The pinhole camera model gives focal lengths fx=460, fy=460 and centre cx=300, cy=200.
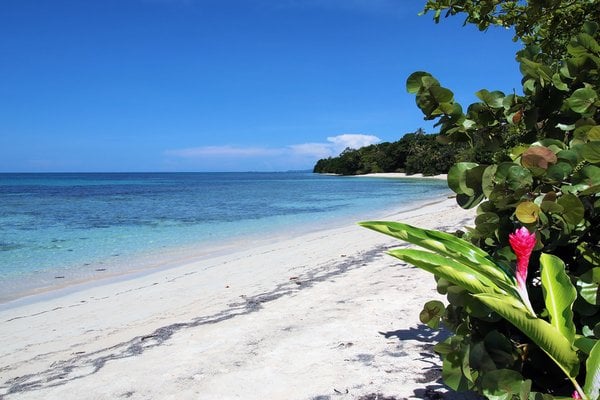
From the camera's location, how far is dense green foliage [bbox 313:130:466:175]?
80.2 metres

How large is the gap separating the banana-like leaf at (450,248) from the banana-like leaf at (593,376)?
273mm

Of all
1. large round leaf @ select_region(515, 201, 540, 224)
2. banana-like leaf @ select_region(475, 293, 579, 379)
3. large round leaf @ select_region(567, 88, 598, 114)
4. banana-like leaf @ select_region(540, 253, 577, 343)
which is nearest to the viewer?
banana-like leaf @ select_region(475, 293, 579, 379)

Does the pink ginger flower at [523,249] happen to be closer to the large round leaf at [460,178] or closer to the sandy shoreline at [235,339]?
the large round leaf at [460,178]

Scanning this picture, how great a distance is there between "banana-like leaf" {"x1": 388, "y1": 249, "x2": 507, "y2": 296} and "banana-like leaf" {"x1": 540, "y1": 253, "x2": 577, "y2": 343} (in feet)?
0.47

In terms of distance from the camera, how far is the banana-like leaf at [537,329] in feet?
4.20

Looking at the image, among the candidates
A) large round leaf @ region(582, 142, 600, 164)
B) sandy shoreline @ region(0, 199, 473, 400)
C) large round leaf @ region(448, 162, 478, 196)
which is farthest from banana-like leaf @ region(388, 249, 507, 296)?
sandy shoreline @ region(0, 199, 473, 400)

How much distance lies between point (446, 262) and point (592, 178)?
0.58 metres

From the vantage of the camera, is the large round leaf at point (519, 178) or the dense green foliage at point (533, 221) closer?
the dense green foliage at point (533, 221)

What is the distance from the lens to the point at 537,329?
1295 millimetres

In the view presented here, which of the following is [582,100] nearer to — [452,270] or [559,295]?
[559,295]

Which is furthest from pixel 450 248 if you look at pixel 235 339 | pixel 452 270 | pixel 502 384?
pixel 235 339

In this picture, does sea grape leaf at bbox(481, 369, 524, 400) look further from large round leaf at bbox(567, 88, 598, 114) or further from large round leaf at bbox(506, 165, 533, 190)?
large round leaf at bbox(567, 88, 598, 114)

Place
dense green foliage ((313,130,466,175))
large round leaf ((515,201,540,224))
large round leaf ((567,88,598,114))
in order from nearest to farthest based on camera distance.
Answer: large round leaf ((515,201,540,224))
large round leaf ((567,88,598,114))
dense green foliage ((313,130,466,175))

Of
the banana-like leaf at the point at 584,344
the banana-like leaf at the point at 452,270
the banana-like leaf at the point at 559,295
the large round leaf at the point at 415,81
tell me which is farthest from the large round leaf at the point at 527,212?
the large round leaf at the point at 415,81
